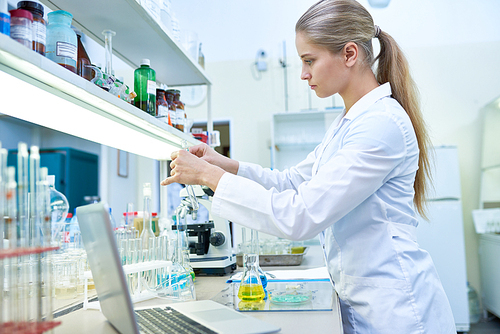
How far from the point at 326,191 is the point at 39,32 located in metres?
0.75

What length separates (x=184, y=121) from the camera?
6.58ft

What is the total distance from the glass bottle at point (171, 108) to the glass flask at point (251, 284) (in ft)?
2.97

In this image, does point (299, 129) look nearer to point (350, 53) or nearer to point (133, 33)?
point (133, 33)

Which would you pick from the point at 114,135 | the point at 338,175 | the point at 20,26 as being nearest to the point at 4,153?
the point at 20,26

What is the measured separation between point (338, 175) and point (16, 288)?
28.7 inches

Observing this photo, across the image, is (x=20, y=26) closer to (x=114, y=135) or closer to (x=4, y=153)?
(x=4, y=153)

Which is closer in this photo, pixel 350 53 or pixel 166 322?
pixel 166 322

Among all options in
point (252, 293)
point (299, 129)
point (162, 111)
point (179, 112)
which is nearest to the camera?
point (252, 293)

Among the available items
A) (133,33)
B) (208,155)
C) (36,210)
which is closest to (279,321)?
(36,210)

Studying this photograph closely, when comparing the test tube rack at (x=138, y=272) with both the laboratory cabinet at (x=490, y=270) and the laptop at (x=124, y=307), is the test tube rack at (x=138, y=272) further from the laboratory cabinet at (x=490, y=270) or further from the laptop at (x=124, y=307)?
the laboratory cabinet at (x=490, y=270)

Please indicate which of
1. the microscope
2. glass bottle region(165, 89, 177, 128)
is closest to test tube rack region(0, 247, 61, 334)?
the microscope

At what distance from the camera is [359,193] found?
104cm

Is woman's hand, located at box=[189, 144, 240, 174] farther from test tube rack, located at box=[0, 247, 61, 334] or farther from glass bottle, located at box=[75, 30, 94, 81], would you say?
test tube rack, located at box=[0, 247, 61, 334]

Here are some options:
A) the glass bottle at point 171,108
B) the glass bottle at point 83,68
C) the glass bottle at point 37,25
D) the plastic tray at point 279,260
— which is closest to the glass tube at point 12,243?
the glass bottle at point 37,25
